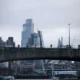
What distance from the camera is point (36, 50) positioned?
99.2 m

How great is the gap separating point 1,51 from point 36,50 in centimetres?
935

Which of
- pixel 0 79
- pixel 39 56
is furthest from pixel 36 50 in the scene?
pixel 0 79

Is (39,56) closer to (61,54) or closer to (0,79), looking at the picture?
(61,54)

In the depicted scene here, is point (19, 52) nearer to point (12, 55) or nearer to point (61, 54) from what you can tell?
point (12, 55)

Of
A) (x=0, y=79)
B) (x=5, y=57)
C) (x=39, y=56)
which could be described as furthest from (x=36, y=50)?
(x=0, y=79)

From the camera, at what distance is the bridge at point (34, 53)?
98.2m

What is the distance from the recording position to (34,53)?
98938 millimetres

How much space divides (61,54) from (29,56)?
900 cm

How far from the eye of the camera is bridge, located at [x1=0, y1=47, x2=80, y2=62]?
98188 mm

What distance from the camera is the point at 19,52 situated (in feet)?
323

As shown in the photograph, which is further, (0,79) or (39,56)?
(0,79)

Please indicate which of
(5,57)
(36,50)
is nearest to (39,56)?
(36,50)

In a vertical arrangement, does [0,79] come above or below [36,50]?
below

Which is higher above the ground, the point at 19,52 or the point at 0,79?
the point at 19,52
